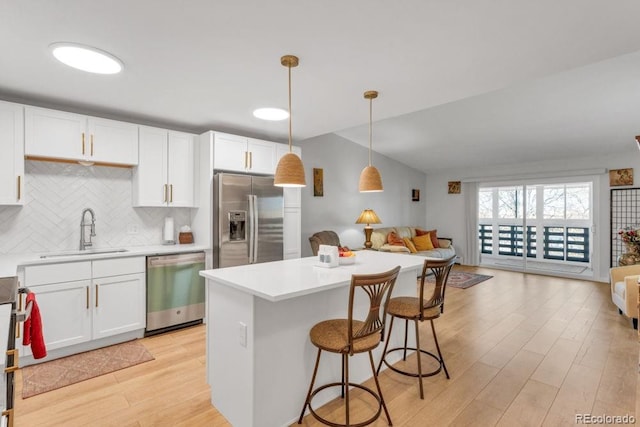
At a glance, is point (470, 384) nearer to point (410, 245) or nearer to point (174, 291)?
point (174, 291)

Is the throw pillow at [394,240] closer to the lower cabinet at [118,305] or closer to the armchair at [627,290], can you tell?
the armchair at [627,290]

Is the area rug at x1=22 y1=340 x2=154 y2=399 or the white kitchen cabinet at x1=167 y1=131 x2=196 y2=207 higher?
the white kitchen cabinet at x1=167 y1=131 x2=196 y2=207

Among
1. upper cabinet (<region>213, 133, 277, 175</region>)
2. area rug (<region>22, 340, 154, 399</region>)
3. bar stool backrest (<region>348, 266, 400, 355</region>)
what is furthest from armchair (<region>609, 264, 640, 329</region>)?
area rug (<region>22, 340, 154, 399</region>)

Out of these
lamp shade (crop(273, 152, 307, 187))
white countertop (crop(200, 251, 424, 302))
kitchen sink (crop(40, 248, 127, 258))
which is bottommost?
white countertop (crop(200, 251, 424, 302))

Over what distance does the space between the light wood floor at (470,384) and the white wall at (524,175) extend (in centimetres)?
273

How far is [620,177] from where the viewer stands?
5.69 metres

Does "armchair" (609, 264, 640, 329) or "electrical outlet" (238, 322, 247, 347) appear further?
"armchair" (609, 264, 640, 329)

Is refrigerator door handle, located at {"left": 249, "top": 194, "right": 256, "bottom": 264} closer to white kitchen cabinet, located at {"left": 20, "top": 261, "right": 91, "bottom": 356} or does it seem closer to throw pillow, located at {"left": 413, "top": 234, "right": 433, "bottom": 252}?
white kitchen cabinet, located at {"left": 20, "top": 261, "right": 91, "bottom": 356}

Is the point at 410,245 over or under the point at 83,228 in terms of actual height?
under

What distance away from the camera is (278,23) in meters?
1.92

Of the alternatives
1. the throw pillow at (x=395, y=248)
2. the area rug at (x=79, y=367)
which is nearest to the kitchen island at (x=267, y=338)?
the area rug at (x=79, y=367)

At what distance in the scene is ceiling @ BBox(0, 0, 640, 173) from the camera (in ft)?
5.96

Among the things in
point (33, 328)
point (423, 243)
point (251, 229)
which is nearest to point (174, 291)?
point (251, 229)

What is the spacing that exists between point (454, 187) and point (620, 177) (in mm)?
2965
